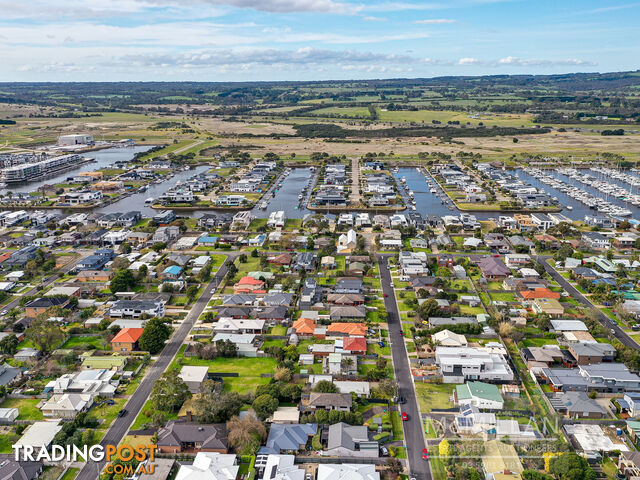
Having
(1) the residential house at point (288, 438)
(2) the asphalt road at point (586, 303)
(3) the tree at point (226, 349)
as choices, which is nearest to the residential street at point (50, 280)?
(3) the tree at point (226, 349)

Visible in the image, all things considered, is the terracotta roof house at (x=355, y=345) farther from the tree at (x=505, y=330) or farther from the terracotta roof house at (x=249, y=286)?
the terracotta roof house at (x=249, y=286)

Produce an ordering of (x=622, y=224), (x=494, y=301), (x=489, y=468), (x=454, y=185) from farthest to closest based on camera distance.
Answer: (x=454, y=185) < (x=622, y=224) < (x=494, y=301) < (x=489, y=468)

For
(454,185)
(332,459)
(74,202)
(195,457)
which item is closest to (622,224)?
(454,185)

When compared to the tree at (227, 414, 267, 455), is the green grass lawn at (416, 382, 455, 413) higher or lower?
lower

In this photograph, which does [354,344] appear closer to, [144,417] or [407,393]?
[407,393]

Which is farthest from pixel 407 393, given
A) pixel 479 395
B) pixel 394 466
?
pixel 394 466

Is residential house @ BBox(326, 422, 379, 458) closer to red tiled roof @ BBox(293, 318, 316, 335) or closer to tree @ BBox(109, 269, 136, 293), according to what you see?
red tiled roof @ BBox(293, 318, 316, 335)

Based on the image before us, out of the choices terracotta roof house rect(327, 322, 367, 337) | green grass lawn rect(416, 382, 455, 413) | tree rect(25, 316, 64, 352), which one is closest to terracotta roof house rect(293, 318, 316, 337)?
terracotta roof house rect(327, 322, 367, 337)

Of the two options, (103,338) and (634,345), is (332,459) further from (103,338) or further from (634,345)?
(634,345)
